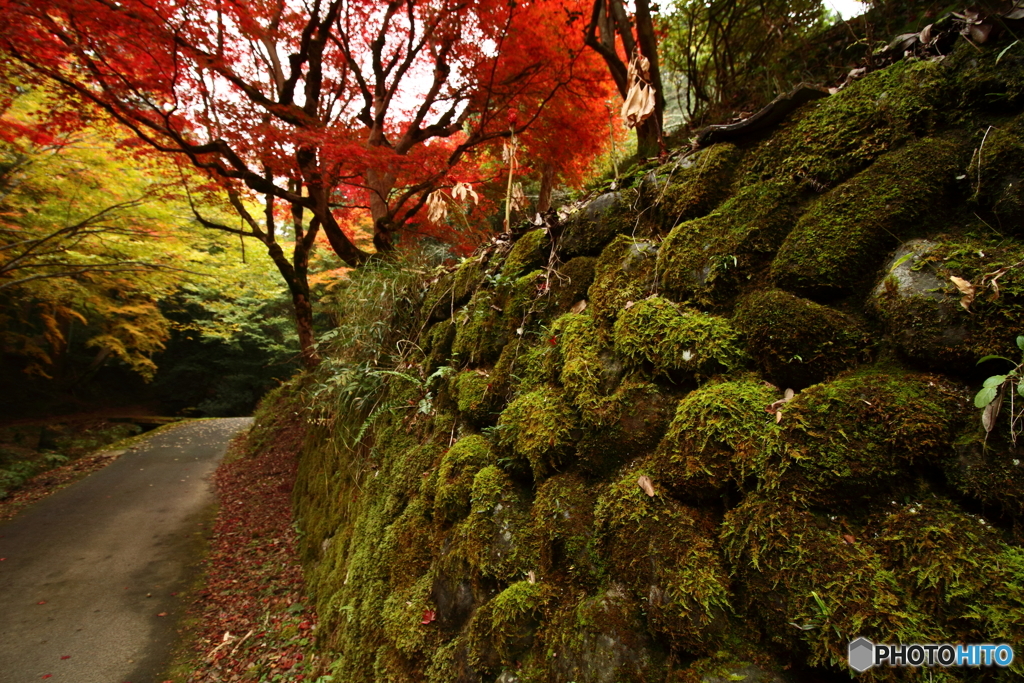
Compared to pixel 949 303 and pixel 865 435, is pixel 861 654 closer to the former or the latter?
pixel 865 435

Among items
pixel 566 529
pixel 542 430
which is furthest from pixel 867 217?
pixel 566 529

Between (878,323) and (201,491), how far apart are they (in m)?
10.0

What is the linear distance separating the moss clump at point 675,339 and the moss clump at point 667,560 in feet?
1.42

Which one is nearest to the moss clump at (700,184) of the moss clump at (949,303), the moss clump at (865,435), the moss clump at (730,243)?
the moss clump at (730,243)

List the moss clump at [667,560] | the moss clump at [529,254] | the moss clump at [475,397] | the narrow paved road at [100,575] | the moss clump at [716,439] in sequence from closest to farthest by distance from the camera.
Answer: the moss clump at [667,560], the moss clump at [716,439], the moss clump at [475,397], the moss clump at [529,254], the narrow paved road at [100,575]

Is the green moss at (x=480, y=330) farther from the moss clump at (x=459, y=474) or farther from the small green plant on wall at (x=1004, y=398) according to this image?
the small green plant on wall at (x=1004, y=398)

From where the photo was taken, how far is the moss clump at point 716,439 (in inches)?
50.4

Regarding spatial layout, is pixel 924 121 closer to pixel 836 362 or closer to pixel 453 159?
pixel 836 362

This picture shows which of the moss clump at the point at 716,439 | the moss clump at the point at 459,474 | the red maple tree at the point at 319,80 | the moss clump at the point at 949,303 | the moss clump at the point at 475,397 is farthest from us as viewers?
the red maple tree at the point at 319,80

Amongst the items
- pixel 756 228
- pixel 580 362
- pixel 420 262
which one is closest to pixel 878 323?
pixel 756 228

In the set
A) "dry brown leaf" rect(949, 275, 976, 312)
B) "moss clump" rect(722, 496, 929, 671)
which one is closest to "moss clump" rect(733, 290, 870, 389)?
"dry brown leaf" rect(949, 275, 976, 312)

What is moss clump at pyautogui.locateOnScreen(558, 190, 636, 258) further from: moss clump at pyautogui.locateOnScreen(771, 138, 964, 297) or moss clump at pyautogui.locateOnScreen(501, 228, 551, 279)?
moss clump at pyautogui.locateOnScreen(771, 138, 964, 297)

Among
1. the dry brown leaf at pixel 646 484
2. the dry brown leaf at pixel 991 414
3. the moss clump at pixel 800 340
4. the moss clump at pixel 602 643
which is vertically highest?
the moss clump at pixel 800 340

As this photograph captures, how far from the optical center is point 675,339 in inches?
63.4
